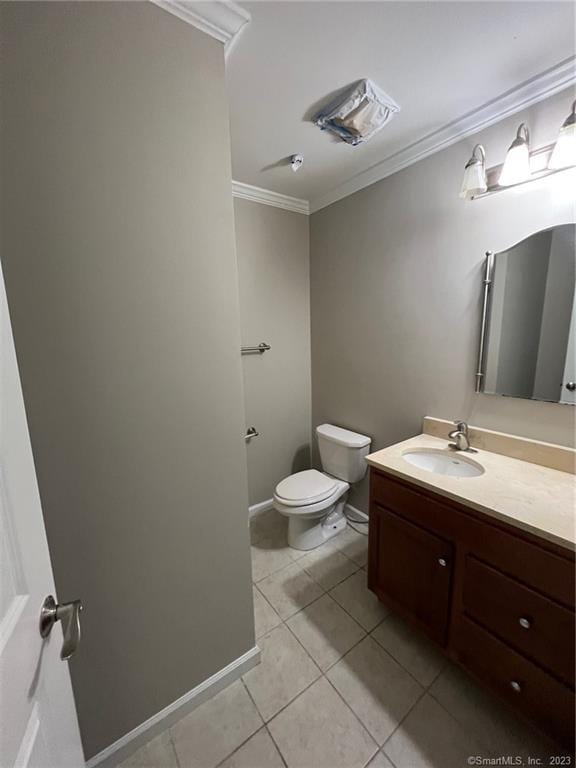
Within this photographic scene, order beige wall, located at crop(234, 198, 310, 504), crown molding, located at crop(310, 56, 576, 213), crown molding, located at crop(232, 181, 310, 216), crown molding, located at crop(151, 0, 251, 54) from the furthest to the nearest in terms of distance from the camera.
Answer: beige wall, located at crop(234, 198, 310, 504) → crown molding, located at crop(232, 181, 310, 216) → crown molding, located at crop(310, 56, 576, 213) → crown molding, located at crop(151, 0, 251, 54)

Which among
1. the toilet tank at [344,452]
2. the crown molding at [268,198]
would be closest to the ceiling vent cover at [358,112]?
the crown molding at [268,198]

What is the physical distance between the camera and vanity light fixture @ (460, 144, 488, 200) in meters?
1.32

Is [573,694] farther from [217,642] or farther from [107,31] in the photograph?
[107,31]

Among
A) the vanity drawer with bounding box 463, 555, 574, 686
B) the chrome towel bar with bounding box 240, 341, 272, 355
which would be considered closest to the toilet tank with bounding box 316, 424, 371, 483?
the chrome towel bar with bounding box 240, 341, 272, 355

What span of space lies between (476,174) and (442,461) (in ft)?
4.33

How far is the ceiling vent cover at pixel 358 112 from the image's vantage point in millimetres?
1243

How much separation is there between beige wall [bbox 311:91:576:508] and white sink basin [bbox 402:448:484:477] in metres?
0.23

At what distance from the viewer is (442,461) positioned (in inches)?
62.1

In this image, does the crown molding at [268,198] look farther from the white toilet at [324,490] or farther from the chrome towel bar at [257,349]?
the white toilet at [324,490]

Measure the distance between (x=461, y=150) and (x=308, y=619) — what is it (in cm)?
243

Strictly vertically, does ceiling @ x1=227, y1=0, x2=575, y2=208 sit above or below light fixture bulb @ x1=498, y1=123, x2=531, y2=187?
above

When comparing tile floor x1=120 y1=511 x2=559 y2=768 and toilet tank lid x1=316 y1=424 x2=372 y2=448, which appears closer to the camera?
tile floor x1=120 y1=511 x2=559 y2=768

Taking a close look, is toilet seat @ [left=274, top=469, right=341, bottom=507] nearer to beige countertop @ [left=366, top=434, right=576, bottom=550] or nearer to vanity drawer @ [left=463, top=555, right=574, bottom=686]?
beige countertop @ [left=366, top=434, right=576, bottom=550]

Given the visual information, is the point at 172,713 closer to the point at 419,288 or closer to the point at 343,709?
the point at 343,709
